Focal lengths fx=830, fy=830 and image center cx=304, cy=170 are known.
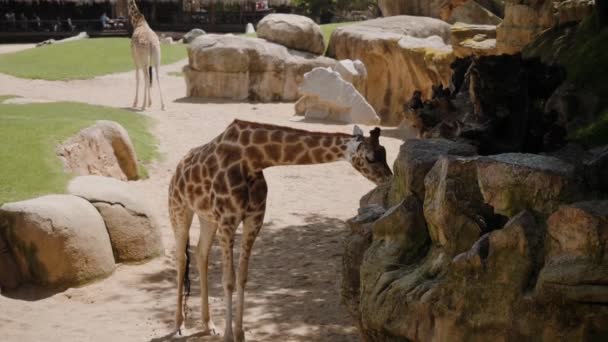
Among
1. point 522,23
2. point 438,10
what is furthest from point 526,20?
point 438,10

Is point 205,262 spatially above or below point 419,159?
below

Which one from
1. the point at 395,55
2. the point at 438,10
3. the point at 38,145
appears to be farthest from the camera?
the point at 438,10

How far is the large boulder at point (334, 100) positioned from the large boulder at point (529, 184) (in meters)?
12.4

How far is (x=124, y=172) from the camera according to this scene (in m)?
10.7

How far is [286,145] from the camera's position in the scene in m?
5.96

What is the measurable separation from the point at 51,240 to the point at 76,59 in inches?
676

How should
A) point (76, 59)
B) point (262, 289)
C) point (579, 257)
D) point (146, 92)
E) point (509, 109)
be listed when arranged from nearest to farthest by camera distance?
1. point (579, 257)
2. point (509, 109)
3. point (262, 289)
4. point (146, 92)
5. point (76, 59)

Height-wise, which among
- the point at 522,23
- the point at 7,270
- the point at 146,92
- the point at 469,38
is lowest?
the point at 7,270

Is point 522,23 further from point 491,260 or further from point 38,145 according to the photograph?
point 491,260

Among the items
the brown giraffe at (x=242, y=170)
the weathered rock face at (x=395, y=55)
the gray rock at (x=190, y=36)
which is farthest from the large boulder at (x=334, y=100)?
the gray rock at (x=190, y=36)

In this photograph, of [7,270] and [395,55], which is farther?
[395,55]

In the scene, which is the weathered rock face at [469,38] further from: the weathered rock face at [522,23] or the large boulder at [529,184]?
the large boulder at [529,184]

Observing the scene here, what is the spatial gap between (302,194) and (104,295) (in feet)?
14.8

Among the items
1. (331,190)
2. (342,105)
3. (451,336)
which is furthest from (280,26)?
(451,336)
